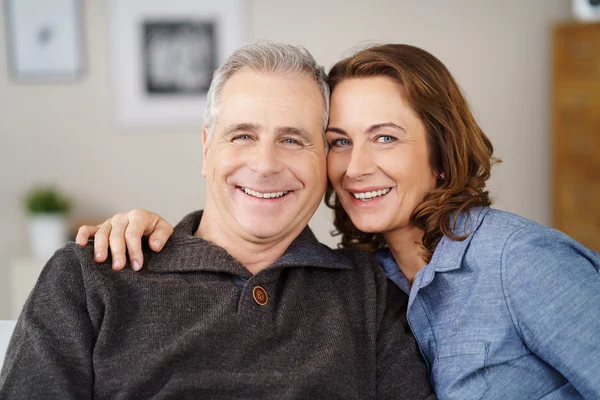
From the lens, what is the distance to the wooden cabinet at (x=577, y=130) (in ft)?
12.6

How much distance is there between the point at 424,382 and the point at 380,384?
0.32 feet

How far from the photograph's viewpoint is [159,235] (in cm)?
161

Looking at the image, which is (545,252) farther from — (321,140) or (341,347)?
(321,140)

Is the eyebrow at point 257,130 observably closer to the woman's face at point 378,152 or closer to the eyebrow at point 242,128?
the eyebrow at point 242,128

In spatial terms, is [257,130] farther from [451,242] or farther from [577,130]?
[577,130]

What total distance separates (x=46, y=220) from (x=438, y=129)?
2753mm

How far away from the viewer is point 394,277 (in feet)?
5.77

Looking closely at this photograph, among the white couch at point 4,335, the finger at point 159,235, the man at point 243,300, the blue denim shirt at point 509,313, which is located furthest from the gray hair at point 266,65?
the white couch at point 4,335

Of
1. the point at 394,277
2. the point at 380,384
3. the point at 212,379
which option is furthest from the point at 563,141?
the point at 212,379

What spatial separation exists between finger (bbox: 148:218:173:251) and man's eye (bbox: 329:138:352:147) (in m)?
0.46

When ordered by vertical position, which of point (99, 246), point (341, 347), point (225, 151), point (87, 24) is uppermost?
point (87, 24)

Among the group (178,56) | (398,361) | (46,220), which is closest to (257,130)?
(398,361)

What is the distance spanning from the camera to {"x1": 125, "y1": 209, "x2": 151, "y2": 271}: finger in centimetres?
152

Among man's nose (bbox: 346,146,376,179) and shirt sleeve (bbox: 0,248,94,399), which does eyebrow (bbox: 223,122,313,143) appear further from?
shirt sleeve (bbox: 0,248,94,399)
